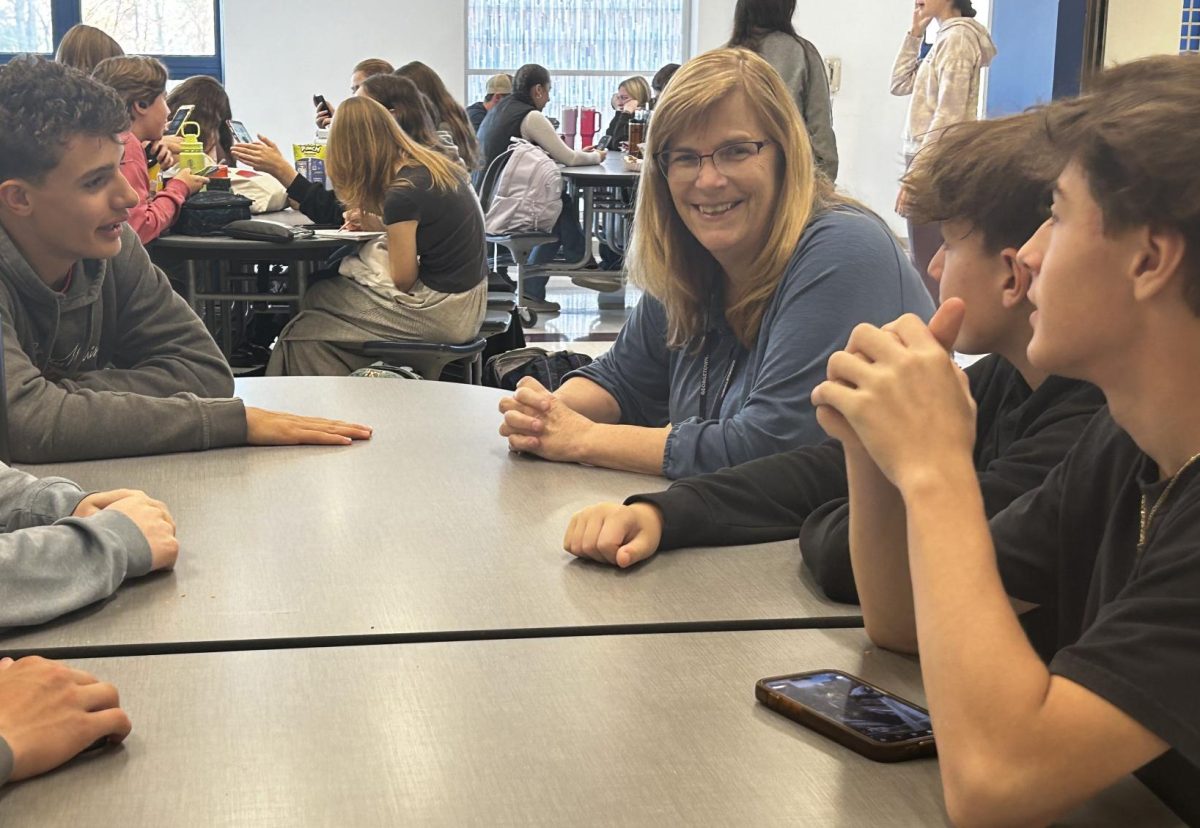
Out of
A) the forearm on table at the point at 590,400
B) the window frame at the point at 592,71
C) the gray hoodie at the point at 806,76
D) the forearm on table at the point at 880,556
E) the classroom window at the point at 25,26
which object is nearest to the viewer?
the forearm on table at the point at 880,556

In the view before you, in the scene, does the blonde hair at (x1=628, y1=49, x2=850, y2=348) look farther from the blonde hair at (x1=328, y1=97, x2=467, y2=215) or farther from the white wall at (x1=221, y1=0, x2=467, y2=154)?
the white wall at (x1=221, y1=0, x2=467, y2=154)

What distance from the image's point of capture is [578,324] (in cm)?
667

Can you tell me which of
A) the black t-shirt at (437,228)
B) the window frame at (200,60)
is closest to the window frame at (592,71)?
the window frame at (200,60)

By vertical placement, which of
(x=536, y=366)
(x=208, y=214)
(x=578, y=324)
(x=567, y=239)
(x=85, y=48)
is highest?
(x=85, y=48)

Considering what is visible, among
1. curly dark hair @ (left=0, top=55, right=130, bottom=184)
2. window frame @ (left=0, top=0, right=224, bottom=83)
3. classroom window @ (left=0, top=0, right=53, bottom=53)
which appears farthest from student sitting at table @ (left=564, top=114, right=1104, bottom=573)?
classroom window @ (left=0, top=0, right=53, bottom=53)

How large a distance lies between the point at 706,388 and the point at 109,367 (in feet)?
3.01

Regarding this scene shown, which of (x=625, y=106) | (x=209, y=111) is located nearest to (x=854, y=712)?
(x=209, y=111)

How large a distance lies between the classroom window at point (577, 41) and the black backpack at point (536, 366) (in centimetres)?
862

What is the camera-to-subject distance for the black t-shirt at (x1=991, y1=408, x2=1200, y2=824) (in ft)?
2.41

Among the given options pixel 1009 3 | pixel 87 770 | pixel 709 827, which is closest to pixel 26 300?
pixel 87 770

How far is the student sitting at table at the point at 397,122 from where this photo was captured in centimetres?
441

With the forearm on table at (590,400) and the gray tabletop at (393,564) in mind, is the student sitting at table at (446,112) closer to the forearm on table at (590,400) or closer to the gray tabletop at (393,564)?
the forearm on table at (590,400)

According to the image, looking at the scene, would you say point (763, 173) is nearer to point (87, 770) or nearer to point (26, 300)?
point (26, 300)

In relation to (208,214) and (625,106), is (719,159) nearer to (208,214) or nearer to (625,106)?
(208,214)
